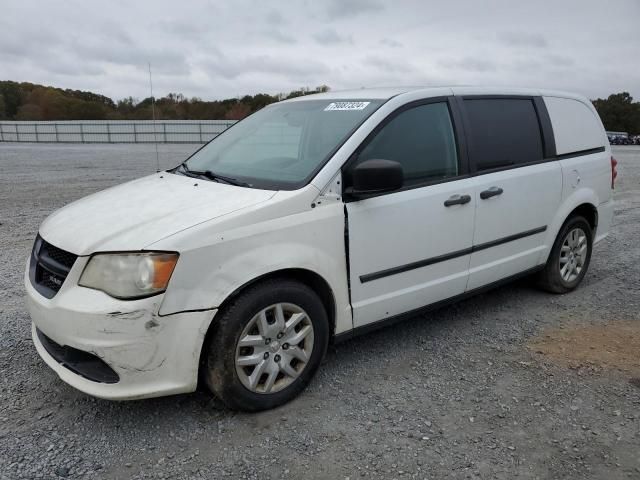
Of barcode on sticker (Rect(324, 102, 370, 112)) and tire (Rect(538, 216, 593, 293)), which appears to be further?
tire (Rect(538, 216, 593, 293))

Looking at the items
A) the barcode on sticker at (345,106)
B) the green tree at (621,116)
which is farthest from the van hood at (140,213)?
the green tree at (621,116)

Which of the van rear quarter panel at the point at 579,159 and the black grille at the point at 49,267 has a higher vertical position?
the van rear quarter panel at the point at 579,159

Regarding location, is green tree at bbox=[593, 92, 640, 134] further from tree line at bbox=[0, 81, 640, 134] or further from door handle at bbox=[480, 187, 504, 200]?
door handle at bbox=[480, 187, 504, 200]

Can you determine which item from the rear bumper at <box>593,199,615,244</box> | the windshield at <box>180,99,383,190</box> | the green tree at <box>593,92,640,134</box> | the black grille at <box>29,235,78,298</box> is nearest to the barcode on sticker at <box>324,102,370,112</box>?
the windshield at <box>180,99,383,190</box>

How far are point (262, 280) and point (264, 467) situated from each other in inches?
35.6

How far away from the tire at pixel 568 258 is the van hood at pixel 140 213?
2.90 meters

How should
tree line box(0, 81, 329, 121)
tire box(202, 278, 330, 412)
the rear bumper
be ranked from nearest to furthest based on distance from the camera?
tire box(202, 278, 330, 412) → the rear bumper → tree line box(0, 81, 329, 121)

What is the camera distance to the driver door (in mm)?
3215

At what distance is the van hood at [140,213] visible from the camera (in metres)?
2.64

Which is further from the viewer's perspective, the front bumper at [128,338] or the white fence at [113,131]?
the white fence at [113,131]

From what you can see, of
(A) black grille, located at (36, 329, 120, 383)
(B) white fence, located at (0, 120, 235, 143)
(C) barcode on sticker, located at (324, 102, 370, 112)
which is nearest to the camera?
(A) black grille, located at (36, 329, 120, 383)

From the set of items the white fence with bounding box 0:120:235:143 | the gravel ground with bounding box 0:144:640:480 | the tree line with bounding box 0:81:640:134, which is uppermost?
the tree line with bounding box 0:81:640:134

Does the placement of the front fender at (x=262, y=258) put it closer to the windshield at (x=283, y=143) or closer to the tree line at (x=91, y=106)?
the windshield at (x=283, y=143)

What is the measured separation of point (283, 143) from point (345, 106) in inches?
18.9
